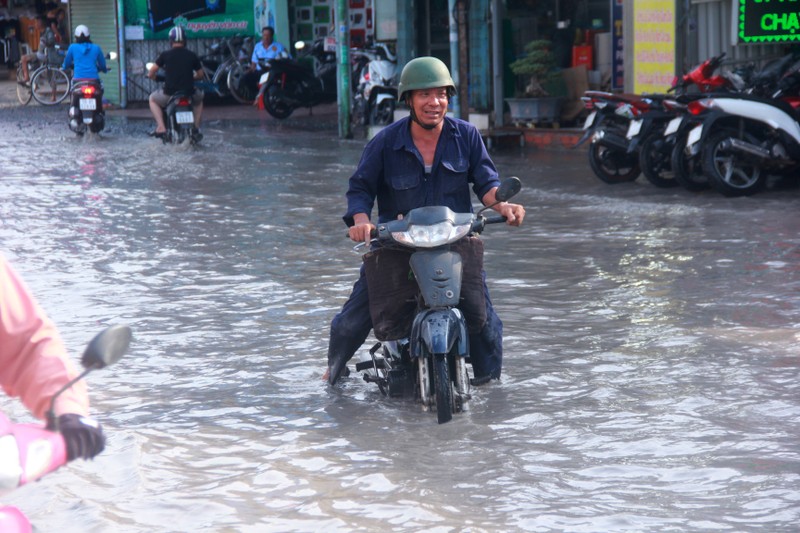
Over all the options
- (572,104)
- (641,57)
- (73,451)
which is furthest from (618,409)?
(572,104)

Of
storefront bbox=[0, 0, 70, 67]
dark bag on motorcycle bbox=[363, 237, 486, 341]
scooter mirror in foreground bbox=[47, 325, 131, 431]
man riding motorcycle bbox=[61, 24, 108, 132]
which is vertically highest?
storefront bbox=[0, 0, 70, 67]

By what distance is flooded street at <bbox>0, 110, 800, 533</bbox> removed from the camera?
14.5ft

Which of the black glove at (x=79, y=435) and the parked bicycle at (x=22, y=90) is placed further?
the parked bicycle at (x=22, y=90)

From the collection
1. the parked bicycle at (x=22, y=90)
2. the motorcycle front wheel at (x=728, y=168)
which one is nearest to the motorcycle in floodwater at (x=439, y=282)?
the motorcycle front wheel at (x=728, y=168)

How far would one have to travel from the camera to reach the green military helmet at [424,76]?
5.34 meters

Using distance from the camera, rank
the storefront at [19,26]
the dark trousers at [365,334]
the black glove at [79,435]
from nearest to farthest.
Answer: the black glove at [79,435] → the dark trousers at [365,334] → the storefront at [19,26]

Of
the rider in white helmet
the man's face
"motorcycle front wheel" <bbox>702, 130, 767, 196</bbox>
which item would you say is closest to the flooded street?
"motorcycle front wheel" <bbox>702, 130, 767, 196</bbox>

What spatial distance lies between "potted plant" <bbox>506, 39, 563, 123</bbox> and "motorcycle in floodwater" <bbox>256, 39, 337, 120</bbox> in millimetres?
6618

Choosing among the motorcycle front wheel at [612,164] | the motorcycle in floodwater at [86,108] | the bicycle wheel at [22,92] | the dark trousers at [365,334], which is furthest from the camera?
the bicycle wheel at [22,92]

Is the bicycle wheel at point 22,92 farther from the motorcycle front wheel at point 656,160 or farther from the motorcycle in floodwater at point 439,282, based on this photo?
the motorcycle in floodwater at point 439,282

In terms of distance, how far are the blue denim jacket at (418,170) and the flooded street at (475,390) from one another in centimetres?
89

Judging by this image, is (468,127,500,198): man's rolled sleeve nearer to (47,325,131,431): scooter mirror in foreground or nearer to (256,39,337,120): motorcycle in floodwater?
(47,325,131,431): scooter mirror in foreground

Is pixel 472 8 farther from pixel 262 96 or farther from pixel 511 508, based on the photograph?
pixel 511 508

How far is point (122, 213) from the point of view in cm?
1184
